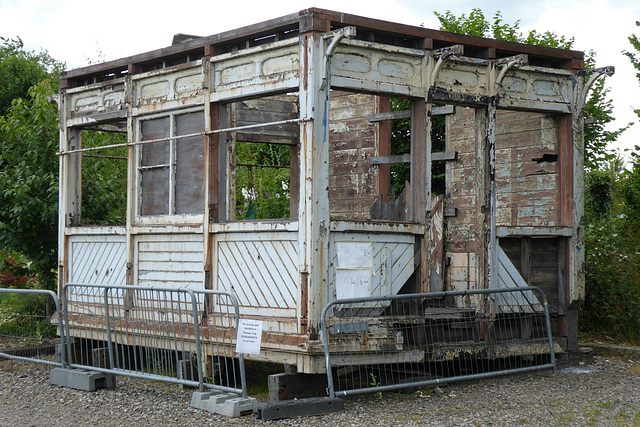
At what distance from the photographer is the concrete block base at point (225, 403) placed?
24.1 ft

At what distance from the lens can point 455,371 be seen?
980cm

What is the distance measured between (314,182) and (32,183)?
6.60 m

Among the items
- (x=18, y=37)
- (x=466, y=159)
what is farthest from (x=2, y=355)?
(x=18, y=37)

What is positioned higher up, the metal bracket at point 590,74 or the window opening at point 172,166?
the metal bracket at point 590,74

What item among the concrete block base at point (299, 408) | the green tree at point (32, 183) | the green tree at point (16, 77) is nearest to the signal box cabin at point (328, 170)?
the concrete block base at point (299, 408)

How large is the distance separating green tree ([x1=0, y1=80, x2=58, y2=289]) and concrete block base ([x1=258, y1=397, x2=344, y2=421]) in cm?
674

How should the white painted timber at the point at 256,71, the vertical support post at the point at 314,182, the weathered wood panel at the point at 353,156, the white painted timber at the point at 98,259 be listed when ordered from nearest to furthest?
the vertical support post at the point at 314,182, the white painted timber at the point at 256,71, the white painted timber at the point at 98,259, the weathered wood panel at the point at 353,156

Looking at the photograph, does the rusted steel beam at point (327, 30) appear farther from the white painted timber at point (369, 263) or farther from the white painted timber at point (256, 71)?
the white painted timber at point (369, 263)

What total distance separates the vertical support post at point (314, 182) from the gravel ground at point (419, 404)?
123 centimetres

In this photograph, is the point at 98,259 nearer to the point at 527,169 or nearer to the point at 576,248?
the point at 527,169

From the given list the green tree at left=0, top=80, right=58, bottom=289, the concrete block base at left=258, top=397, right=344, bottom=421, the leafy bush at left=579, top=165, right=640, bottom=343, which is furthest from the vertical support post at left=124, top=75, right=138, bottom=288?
the leafy bush at left=579, top=165, right=640, bottom=343

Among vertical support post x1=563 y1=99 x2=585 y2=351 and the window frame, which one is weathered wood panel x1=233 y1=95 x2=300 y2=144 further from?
vertical support post x1=563 y1=99 x2=585 y2=351

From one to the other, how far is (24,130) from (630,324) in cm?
1002

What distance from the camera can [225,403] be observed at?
7.45 metres
